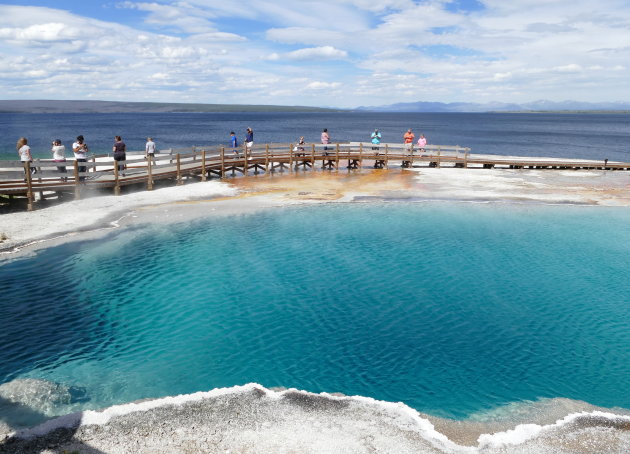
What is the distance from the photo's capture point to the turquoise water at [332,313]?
9.74m

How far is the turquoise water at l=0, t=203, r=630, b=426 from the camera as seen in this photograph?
974 centimetres

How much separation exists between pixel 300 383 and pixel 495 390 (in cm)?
385

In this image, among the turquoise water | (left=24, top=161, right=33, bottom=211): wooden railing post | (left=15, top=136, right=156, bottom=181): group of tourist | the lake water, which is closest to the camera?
the lake water

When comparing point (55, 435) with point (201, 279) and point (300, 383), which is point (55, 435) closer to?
point (300, 383)

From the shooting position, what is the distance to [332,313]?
1261 cm

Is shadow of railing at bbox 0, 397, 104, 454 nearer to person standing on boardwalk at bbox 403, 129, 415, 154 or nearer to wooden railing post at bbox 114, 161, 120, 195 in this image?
wooden railing post at bbox 114, 161, 120, 195

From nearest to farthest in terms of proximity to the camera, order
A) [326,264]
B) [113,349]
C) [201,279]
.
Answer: [113,349], [201,279], [326,264]

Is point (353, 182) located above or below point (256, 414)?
above

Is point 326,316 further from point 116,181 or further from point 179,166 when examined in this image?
point 179,166

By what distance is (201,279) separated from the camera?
1481cm

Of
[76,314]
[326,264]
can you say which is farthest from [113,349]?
[326,264]

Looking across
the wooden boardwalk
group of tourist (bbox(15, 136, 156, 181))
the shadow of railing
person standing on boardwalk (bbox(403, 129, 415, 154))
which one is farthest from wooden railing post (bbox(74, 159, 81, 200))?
person standing on boardwalk (bbox(403, 129, 415, 154))

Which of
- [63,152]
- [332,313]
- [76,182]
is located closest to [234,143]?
[63,152]

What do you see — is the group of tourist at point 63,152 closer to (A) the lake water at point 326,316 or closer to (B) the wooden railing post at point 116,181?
(B) the wooden railing post at point 116,181
